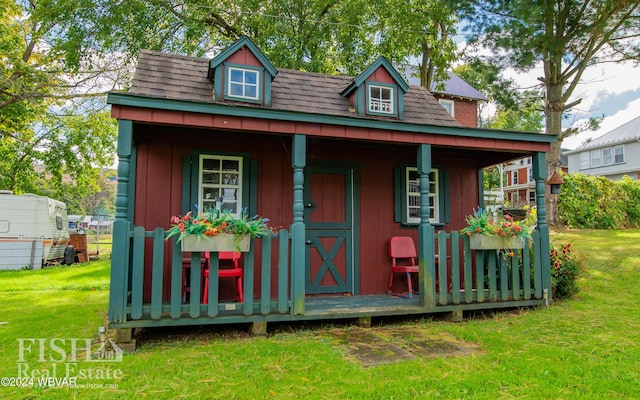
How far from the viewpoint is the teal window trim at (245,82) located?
5469 millimetres

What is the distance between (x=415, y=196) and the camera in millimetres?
6523

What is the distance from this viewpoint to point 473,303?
521 cm

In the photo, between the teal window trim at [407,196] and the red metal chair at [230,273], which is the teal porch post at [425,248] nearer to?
the teal window trim at [407,196]

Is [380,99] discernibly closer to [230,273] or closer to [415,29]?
[230,273]

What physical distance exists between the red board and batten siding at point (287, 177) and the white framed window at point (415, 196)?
0.60ft

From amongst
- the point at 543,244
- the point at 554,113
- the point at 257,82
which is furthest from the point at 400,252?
the point at 554,113

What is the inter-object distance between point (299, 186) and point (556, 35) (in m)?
10.8

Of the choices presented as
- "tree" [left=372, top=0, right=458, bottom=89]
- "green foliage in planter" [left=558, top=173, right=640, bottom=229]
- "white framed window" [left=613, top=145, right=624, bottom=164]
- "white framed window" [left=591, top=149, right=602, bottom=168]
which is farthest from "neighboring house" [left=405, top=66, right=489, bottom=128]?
"white framed window" [left=591, top=149, right=602, bottom=168]

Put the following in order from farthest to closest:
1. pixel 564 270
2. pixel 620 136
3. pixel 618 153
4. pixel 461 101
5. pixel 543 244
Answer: pixel 620 136 → pixel 618 153 → pixel 461 101 → pixel 564 270 → pixel 543 244

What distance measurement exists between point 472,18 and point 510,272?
917cm

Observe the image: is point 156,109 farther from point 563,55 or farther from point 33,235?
point 563,55

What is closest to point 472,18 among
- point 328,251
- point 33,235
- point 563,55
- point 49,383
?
point 563,55

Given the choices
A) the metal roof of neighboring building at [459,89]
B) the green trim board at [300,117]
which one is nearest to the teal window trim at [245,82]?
the green trim board at [300,117]

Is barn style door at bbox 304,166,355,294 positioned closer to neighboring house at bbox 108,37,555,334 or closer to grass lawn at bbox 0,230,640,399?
neighboring house at bbox 108,37,555,334
